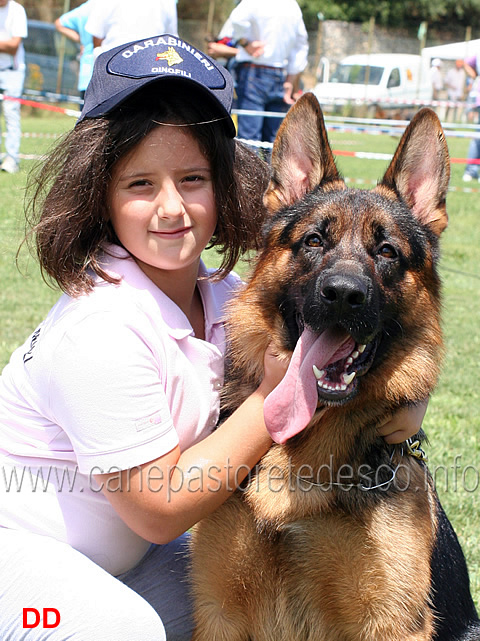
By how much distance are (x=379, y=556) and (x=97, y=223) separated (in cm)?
144

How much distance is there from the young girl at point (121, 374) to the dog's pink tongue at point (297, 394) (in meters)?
0.08

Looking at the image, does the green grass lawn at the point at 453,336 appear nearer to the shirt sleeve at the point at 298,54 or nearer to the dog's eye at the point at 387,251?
the dog's eye at the point at 387,251

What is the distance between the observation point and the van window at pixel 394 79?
1140 inches

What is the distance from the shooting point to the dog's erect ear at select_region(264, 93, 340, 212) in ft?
8.41

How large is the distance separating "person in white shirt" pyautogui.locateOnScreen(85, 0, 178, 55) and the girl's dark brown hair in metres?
5.08

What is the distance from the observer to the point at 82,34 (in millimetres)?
9164

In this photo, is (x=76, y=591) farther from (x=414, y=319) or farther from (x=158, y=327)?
(x=414, y=319)

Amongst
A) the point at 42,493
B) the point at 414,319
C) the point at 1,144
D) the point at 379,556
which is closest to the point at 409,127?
the point at 414,319

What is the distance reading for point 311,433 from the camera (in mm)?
2547

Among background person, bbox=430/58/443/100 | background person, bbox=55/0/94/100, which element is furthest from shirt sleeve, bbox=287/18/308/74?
background person, bbox=430/58/443/100

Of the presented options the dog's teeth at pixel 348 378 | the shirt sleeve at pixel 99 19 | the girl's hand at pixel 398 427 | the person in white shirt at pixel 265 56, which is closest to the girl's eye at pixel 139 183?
the dog's teeth at pixel 348 378

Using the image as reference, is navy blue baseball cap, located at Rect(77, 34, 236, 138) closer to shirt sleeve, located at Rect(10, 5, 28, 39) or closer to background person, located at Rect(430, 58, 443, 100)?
shirt sleeve, located at Rect(10, 5, 28, 39)

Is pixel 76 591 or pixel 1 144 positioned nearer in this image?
pixel 76 591

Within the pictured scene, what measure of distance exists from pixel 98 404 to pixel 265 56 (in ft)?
24.7
